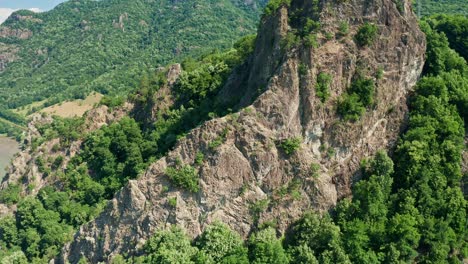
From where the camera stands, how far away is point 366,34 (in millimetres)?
48125

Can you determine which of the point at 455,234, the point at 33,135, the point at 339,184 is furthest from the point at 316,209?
the point at 33,135

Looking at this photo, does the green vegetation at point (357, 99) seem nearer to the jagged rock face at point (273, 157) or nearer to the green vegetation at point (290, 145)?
the jagged rock face at point (273, 157)

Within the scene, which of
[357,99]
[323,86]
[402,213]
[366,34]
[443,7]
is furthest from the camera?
[443,7]

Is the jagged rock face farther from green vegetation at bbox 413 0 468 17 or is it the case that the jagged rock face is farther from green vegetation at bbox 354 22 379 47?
green vegetation at bbox 413 0 468 17

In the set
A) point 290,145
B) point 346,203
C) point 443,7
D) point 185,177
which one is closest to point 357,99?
point 290,145

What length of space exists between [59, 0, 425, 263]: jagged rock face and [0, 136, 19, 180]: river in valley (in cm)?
10324

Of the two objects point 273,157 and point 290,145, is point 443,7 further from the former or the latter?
point 273,157

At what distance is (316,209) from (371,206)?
620cm

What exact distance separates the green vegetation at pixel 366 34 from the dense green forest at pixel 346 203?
1023 centimetres

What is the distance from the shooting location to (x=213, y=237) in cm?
4272

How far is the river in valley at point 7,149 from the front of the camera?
137m

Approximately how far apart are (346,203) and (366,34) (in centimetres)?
2076

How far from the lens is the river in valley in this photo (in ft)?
450

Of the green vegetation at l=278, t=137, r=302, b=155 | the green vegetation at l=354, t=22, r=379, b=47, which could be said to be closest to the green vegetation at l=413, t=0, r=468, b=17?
the green vegetation at l=354, t=22, r=379, b=47
